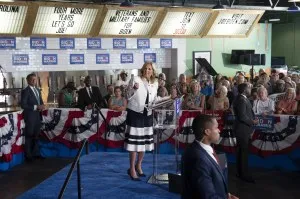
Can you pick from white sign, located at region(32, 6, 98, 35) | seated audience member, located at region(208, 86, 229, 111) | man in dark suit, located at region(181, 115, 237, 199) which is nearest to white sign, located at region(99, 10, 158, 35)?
white sign, located at region(32, 6, 98, 35)

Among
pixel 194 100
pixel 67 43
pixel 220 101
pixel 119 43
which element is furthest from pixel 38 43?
pixel 220 101

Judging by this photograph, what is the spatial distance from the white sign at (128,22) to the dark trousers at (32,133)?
4789 mm

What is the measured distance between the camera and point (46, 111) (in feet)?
34.5

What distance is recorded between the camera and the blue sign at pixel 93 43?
14614 mm

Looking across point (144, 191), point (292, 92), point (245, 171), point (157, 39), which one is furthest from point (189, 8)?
point (144, 191)

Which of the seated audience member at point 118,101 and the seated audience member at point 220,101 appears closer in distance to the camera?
the seated audience member at point 220,101

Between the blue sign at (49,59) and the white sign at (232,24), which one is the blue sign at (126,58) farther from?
the white sign at (232,24)

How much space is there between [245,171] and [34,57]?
A: 782 cm

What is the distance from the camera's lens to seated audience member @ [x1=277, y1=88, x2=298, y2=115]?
940 cm

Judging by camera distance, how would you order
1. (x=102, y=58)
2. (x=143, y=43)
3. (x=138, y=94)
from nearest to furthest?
(x=138, y=94) → (x=102, y=58) → (x=143, y=43)

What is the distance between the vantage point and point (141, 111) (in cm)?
735

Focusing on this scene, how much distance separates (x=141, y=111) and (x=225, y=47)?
11.2 metres

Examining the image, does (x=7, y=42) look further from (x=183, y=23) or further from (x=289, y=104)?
(x=289, y=104)

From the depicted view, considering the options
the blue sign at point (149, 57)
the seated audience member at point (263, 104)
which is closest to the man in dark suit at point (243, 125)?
the seated audience member at point (263, 104)
